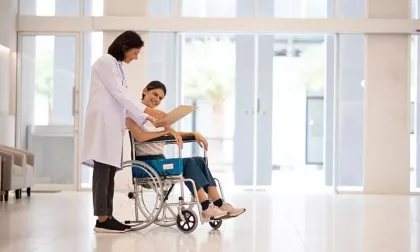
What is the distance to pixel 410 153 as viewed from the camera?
939 centimetres

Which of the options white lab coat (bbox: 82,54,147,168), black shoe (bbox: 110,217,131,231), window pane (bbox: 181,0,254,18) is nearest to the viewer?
white lab coat (bbox: 82,54,147,168)

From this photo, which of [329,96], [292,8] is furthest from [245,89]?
[292,8]

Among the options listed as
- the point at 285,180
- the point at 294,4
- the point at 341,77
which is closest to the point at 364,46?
the point at 341,77

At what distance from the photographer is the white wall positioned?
28.4 ft

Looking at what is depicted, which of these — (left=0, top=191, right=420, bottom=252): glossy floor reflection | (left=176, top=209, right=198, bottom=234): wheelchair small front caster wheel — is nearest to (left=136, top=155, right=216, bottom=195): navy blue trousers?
(left=176, top=209, right=198, bottom=234): wheelchair small front caster wheel

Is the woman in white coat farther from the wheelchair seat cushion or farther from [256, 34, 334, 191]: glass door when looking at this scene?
[256, 34, 334, 191]: glass door

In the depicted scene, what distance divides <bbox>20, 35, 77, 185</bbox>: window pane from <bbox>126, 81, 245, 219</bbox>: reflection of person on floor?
490cm

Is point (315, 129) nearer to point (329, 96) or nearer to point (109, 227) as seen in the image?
point (329, 96)

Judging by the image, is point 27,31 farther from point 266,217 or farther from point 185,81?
point 266,217

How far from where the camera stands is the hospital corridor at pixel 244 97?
7.87m

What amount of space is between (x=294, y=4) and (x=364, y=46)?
4.26ft

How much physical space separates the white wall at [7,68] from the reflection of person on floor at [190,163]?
4.55 meters

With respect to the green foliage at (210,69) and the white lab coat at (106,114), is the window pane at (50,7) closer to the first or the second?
the green foliage at (210,69)

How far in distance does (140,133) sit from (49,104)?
5.21 m
